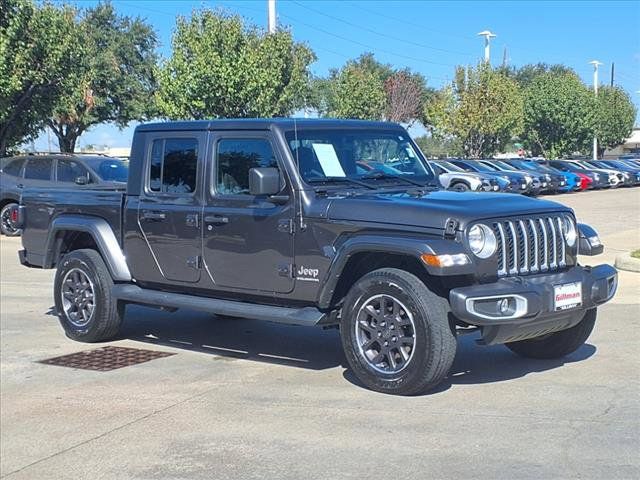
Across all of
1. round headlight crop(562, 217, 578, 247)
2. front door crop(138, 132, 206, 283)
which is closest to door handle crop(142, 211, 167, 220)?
front door crop(138, 132, 206, 283)

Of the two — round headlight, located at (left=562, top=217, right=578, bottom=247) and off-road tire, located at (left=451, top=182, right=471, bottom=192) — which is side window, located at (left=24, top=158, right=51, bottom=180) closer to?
off-road tire, located at (left=451, top=182, right=471, bottom=192)

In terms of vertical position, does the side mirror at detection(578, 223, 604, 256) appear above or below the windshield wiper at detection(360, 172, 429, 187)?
below

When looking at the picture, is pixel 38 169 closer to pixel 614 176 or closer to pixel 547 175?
pixel 547 175

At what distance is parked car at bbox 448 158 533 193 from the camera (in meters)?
30.8

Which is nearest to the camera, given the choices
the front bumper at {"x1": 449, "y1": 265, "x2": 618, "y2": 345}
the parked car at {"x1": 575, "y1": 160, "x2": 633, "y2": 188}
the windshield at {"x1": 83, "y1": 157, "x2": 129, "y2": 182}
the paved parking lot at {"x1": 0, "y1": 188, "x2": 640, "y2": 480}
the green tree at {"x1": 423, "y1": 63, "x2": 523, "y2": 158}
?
the paved parking lot at {"x1": 0, "y1": 188, "x2": 640, "y2": 480}

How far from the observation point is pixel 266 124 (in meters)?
6.65

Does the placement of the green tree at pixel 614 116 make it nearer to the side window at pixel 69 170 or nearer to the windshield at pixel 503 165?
the windshield at pixel 503 165

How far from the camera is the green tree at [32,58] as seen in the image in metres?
20.9

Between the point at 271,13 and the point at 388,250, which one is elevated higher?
the point at 271,13

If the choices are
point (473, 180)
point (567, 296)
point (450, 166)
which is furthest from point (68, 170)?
point (450, 166)

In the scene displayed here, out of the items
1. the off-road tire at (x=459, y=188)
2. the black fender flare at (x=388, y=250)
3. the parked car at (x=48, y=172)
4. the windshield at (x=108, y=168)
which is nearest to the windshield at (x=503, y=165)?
the off-road tire at (x=459, y=188)

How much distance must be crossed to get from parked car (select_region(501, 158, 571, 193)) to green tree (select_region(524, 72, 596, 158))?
56.6 feet

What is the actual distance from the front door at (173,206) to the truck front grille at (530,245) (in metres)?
2.58

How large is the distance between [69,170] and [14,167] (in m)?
1.89
